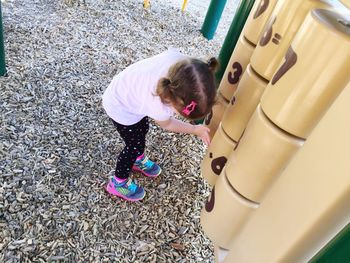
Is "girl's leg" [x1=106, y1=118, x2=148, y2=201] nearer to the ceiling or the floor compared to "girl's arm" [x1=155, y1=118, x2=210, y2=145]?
nearer to the floor

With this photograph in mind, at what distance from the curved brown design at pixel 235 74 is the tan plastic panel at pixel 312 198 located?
2.27ft

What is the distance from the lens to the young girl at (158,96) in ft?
4.12

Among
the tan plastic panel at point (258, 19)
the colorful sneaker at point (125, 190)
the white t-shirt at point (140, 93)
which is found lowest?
the colorful sneaker at point (125, 190)

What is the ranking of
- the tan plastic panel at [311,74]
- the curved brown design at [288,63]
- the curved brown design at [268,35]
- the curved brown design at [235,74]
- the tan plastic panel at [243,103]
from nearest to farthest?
the tan plastic panel at [311,74], the curved brown design at [288,63], the curved brown design at [268,35], the tan plastic panel at [243,103], the curved brown design at [235,74]

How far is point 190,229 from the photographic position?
1.69 m

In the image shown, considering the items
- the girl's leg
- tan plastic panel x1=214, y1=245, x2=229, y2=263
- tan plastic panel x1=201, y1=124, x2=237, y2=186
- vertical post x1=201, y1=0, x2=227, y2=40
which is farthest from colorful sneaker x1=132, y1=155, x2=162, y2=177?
vertical post x1=201, y1=0, x2=227, y2=40

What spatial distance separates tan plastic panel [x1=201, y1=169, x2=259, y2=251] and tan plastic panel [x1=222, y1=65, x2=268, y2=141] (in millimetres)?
201

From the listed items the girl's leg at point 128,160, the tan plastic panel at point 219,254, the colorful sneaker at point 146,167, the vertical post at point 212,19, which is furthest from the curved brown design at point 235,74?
the vertical post at point 212,19

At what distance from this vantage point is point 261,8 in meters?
1.45

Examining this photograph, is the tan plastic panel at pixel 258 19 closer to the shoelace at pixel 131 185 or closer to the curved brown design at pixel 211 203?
the curved brown design at pixel 211 203

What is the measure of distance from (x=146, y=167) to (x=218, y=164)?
43cm

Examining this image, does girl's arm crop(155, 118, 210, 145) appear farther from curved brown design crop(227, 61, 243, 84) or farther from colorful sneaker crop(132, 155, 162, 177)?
colorful sneaker crop(132, 155, 162, 177)

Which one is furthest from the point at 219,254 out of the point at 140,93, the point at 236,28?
the point at 236,28

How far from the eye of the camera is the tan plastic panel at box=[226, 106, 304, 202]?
44.8 inches
